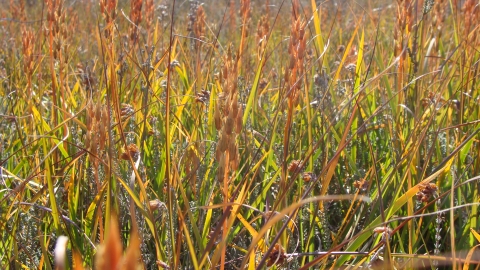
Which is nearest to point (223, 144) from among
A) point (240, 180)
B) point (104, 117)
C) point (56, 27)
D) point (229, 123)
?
point (229, 123)

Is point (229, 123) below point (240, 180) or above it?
above

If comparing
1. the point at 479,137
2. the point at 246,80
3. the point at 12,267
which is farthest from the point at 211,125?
the point at 479,137

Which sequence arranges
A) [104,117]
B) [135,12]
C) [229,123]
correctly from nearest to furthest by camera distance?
[229,123] → [104,117] → [135,12]

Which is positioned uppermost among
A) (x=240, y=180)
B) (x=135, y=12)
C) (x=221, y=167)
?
(x=135, y=12)

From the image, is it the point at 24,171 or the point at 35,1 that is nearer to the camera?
the point at 24,171

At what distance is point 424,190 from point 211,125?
583 mm

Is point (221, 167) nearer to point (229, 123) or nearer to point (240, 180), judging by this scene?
point (229, 123)

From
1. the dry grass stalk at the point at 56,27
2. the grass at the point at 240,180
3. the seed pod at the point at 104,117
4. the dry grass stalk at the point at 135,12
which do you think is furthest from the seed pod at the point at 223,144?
the dry grass stalk at the point at 56,27

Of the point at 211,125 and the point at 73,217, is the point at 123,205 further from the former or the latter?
the point at 211,125

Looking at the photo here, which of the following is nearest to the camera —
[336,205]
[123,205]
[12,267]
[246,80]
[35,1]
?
[12,267]

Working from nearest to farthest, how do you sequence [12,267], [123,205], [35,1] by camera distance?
1. [12,267]
2. [123,205]
3. [35,1]

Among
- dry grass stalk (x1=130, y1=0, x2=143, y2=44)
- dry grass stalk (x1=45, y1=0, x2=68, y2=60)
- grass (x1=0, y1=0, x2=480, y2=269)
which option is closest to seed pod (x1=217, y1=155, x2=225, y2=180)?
grass (x1=0, y1=0, x2=480, y2=269)

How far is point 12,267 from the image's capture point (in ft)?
3.21

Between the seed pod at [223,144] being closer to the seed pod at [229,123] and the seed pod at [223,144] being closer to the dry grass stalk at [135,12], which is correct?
the seed pod at [229,123]
